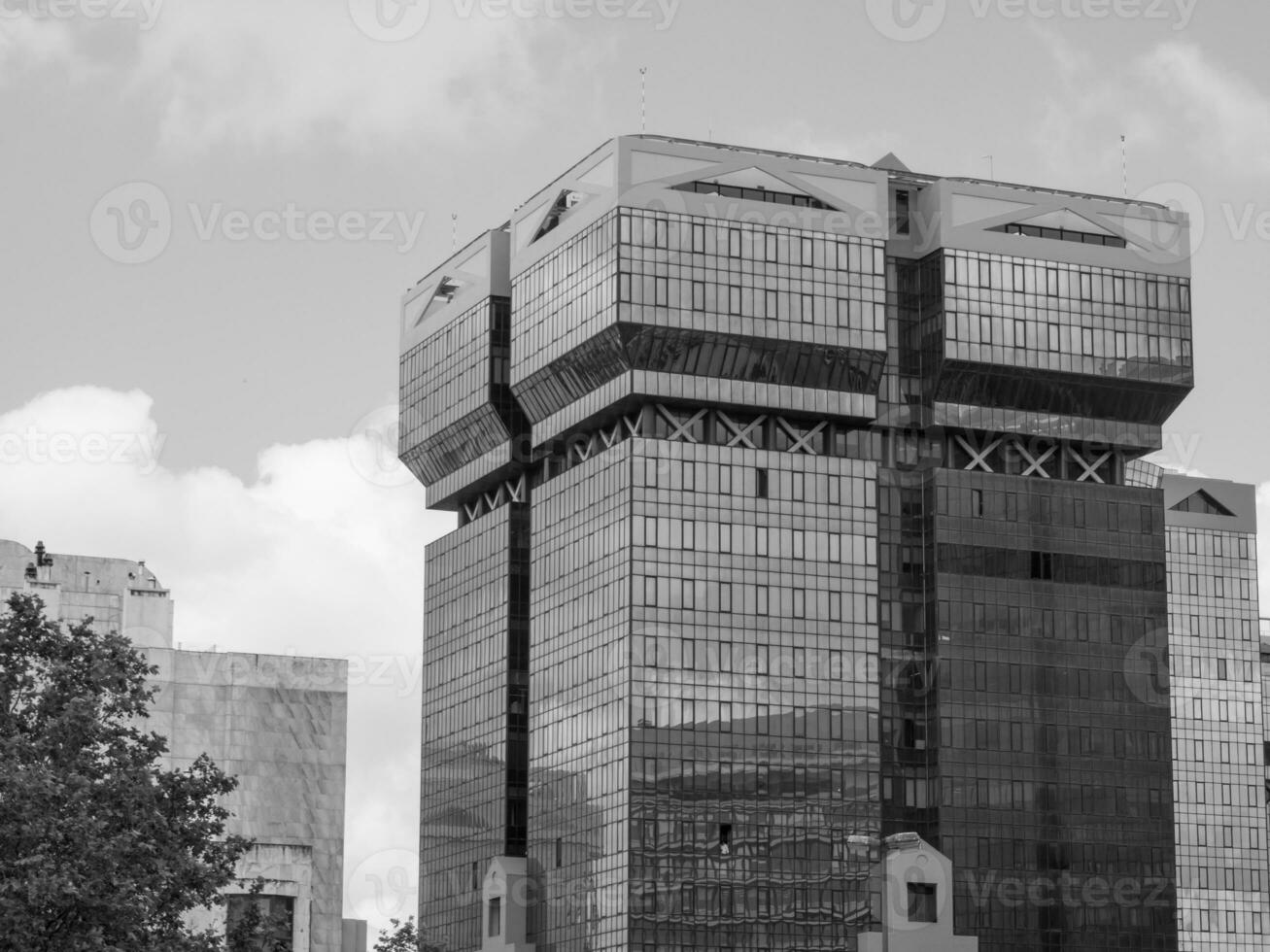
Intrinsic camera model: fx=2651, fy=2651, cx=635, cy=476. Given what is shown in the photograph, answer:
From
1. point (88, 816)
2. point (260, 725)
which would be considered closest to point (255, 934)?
point (88, 816)

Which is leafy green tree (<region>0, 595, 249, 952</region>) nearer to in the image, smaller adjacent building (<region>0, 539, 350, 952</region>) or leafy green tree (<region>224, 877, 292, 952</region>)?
leafy green tree (<region>224, 877, 292, 952</region>)

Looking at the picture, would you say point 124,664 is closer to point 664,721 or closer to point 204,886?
point 204,886

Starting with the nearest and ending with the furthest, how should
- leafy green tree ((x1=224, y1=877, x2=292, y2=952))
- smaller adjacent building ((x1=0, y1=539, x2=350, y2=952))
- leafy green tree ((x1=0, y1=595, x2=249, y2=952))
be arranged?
leafy green tree ((x1=0, y1=595, x2=249, y2=952)), leafy green tree ((x1=224, y1=877, x2=292, y2=952)), smaller adjacent building ((x1=0, y1=539, x2=350, y2=952))

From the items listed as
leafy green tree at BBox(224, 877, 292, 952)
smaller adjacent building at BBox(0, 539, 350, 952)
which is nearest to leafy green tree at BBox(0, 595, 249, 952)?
leafy green tree at BBox(224, 877, 292, 952)

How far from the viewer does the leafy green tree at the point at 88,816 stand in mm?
80750

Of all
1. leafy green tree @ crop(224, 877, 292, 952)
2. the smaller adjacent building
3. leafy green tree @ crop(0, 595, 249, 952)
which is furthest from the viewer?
the smaller adjacent building

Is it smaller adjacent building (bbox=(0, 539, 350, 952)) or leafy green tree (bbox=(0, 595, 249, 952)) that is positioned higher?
smaller adjacent building (bbox=(0, 539, 350, 952))

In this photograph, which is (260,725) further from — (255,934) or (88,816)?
(88,816)

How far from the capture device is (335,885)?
15538cm

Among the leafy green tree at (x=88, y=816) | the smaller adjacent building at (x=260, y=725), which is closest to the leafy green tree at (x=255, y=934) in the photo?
the leafy green tree at (x=88, y=816)

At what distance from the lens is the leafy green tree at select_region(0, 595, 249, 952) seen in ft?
265

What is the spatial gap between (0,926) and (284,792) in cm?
8173

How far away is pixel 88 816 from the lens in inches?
3243

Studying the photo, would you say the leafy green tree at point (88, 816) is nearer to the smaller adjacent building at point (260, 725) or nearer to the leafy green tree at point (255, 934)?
the leafy green tree at point (255, 934)
